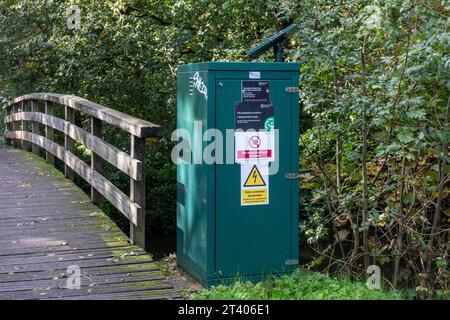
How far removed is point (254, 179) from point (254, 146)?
0.83ft

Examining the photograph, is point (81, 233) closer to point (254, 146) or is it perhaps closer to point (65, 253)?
point (65, 253)

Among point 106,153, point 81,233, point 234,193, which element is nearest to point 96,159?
point 106,153

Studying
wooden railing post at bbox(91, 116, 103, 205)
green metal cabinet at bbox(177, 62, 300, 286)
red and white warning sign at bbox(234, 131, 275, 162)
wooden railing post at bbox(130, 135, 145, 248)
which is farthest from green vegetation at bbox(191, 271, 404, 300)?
wooden railing post at bbox(91, 116, 103, 205)

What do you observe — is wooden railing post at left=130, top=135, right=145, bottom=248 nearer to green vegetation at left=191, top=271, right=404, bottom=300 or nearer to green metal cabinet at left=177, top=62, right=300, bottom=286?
green metal cabinet at left=177, top=62, right=300, bottom=286

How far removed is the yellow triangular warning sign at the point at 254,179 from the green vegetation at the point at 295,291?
73cm

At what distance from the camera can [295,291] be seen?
185 inches

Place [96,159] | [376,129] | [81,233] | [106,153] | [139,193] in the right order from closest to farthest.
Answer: [139,193], [81,233], [376,129], [106,153], [96,159]

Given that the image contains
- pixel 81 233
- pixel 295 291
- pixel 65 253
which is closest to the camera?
pixel 295 291

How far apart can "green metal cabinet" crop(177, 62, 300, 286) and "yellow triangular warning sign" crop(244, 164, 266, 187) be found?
7cm

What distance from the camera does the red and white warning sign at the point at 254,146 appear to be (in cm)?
497

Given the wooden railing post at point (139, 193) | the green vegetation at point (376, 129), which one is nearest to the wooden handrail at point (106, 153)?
the wooden railing post at point (139, 193)

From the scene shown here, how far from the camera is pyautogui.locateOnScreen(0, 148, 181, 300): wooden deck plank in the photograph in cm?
481
